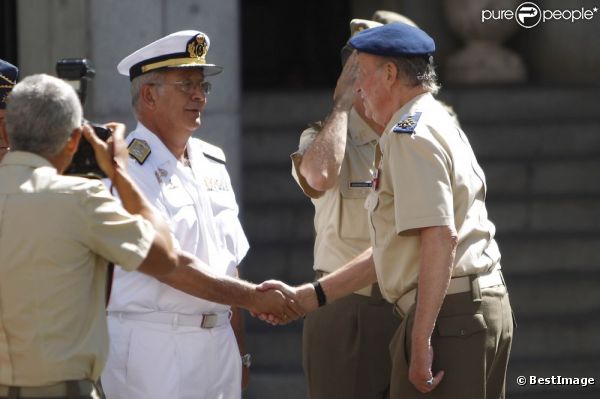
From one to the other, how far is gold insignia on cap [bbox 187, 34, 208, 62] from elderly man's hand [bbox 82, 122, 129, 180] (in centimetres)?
92

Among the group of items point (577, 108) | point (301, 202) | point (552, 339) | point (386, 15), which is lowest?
point (552, 339)

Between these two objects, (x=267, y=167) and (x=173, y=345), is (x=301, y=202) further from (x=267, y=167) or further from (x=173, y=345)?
(x=173, y=345)

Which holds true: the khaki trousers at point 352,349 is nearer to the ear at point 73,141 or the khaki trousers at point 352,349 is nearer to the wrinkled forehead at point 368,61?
the wrinkled forehead at point 368,61

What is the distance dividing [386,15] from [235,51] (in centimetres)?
202

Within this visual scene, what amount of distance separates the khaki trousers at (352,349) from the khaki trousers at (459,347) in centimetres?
70

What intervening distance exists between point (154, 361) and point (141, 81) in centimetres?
105

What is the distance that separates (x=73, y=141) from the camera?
12.6 ft

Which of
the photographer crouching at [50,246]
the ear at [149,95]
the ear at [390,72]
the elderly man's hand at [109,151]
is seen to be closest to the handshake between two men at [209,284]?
the elderly man's hand at [109,151]

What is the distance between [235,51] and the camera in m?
7.56

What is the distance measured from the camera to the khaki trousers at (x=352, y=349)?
16.8 ft

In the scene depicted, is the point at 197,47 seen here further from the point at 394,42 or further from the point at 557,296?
the point at 557,296

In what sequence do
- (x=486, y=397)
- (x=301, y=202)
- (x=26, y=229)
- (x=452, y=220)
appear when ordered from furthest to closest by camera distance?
(x=301, y=202) < (x=486, y=397) < (x=452, y=220) < (x=26, y=229)

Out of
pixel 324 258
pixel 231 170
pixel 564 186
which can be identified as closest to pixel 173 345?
pixel 324 258

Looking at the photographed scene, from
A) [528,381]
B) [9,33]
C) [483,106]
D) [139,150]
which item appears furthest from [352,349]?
[9,33]
